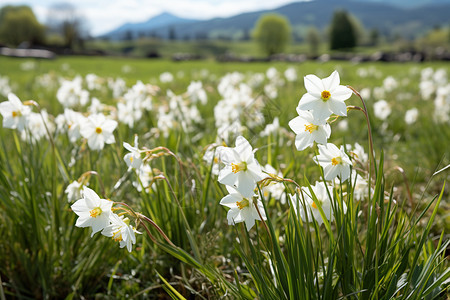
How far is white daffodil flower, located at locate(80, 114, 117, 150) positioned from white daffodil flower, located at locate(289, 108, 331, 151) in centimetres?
110

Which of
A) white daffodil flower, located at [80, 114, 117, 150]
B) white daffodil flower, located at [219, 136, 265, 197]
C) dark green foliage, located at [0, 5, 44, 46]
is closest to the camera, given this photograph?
white daffodil flower, located at [219, 136, 265, 197]

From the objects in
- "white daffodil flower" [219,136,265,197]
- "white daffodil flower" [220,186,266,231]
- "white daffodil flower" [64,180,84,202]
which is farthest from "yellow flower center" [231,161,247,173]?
"white daffodil flower" [64,180,84,202]

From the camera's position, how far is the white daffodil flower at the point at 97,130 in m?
2.20

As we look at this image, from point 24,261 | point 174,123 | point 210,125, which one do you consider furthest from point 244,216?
point 210,125

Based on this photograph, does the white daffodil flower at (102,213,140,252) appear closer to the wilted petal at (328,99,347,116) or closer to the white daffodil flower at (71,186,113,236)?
→ the white daffodil flower at (71,186,113,236)

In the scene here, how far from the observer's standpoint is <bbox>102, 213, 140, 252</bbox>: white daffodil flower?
1351 millimetres

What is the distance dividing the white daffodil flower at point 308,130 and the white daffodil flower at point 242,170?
214 millimetres

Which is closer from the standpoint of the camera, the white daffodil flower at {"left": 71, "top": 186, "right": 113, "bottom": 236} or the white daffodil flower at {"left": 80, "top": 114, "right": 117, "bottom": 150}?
the white daffodil flower at {"left": 71, "top": 186, "right": 113, "bottom": 236}

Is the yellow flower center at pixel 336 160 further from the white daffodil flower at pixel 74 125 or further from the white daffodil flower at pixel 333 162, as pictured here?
the white daffodil flower at pixel 74 125

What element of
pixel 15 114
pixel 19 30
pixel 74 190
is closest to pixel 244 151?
pixel 74 190

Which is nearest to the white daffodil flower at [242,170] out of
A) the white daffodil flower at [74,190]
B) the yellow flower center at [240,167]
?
the yellow flower center at [240,167]

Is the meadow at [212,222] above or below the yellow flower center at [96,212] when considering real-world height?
below

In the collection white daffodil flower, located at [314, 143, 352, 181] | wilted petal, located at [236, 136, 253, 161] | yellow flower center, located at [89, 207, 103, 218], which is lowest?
yellow flower center, located at [89, 207, 103, 218]

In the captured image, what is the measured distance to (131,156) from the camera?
72.4 inches
